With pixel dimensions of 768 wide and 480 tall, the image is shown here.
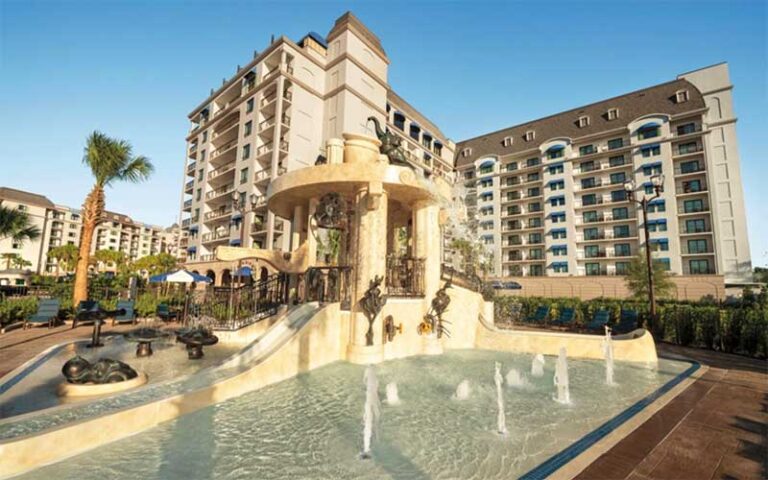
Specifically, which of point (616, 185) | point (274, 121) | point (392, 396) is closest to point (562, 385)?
point (392, 396)

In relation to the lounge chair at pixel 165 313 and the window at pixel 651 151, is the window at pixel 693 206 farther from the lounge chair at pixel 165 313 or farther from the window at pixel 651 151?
the lounge chair at pixel 165 313

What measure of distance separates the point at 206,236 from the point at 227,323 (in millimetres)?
34987

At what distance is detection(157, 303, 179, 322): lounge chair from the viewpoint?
16716mm

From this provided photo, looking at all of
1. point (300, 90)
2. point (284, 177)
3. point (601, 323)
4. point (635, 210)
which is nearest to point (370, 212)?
point (284, 177)

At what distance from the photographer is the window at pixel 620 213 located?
158 ft

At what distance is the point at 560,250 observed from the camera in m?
52.0

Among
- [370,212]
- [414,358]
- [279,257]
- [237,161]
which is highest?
[237,161]

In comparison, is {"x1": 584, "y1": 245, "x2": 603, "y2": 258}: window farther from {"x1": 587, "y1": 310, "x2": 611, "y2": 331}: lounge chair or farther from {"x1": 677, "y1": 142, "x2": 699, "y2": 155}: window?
{"x1": 587, "y1": 310, "x2": 611, "y2": 331}: lounge chair

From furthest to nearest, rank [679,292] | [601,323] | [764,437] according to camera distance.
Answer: [679,292] < [601,323] < [764,437]

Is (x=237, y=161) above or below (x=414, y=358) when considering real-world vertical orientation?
above

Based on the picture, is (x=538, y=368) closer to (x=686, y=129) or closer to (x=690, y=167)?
(x=690, y=167)

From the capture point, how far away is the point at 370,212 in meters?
9.30

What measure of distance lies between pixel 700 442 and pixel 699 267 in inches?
2001

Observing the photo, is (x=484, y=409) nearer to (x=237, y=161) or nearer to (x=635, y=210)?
(x=237, y=161)
